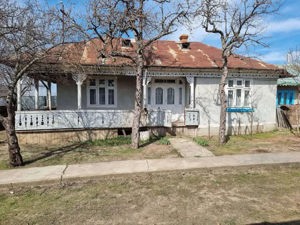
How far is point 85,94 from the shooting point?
12.9 meters

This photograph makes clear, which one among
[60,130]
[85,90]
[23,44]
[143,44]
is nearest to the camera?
[23,44]

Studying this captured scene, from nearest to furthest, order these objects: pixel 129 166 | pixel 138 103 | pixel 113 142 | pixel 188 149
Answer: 1. pixel 129 166
2. pixel 188 149
3. pixel 138 103
4. pixel 113 142

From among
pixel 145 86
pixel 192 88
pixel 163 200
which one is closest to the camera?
pixel 163 200

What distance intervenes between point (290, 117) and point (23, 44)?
1508cm

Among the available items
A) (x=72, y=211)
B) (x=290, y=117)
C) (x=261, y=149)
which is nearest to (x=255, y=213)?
(x=72, y=211)

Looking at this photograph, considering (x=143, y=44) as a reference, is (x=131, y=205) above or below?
below

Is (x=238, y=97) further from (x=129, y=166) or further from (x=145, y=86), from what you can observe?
(x=129, y=166)

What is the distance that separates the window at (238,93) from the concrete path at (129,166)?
5233mm

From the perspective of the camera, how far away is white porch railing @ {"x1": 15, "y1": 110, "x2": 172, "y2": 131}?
10.5m

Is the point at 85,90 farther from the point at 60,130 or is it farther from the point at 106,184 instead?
the point at 106,184

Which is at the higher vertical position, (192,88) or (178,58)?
(178,58)

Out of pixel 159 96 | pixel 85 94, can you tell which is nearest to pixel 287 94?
pixel 159 96

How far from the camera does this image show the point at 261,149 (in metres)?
9.27

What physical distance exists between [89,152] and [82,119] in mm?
2485
